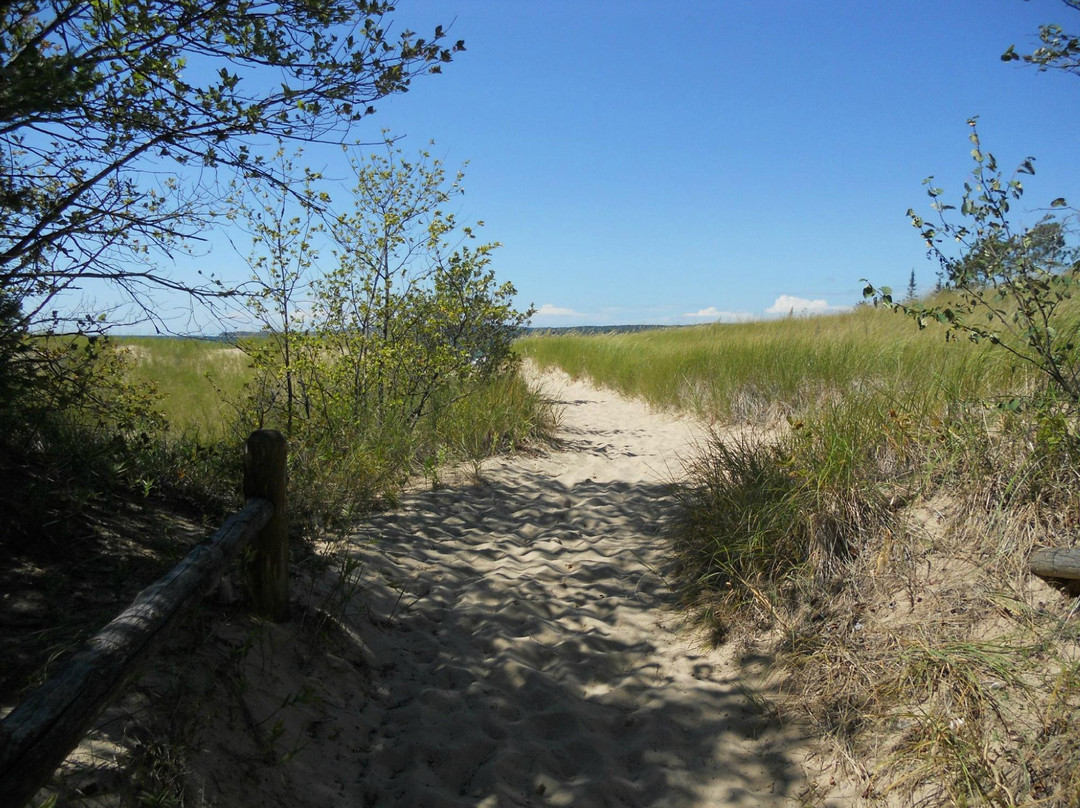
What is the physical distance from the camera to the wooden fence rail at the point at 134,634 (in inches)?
54.1

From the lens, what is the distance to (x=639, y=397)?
1202cm

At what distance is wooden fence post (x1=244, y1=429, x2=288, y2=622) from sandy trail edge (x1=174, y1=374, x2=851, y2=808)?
17 cm

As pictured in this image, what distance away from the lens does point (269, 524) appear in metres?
3.15

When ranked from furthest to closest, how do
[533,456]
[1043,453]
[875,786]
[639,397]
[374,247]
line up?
1. [639,397]
2. [533,456]
3. [374,247]
4. [1043,453]
5. [875,786]

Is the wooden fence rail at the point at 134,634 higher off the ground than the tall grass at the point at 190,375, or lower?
lower

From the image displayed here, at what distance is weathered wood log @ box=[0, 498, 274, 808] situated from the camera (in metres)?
1.35

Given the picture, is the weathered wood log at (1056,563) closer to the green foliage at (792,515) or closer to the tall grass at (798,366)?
the green foliage at (792,515)

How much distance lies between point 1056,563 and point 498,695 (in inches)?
102

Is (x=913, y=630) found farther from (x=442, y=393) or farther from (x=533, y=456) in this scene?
(x=442, y=393)

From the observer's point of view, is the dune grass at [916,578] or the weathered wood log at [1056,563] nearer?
the dune grass at [916,578]

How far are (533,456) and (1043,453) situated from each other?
495 cm

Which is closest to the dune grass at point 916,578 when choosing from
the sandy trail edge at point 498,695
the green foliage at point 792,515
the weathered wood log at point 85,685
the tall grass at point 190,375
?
the green foliage at point 792,515

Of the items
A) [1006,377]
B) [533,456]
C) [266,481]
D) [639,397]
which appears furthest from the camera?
[639,397]

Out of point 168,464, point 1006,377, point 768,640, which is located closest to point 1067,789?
point 768,640
